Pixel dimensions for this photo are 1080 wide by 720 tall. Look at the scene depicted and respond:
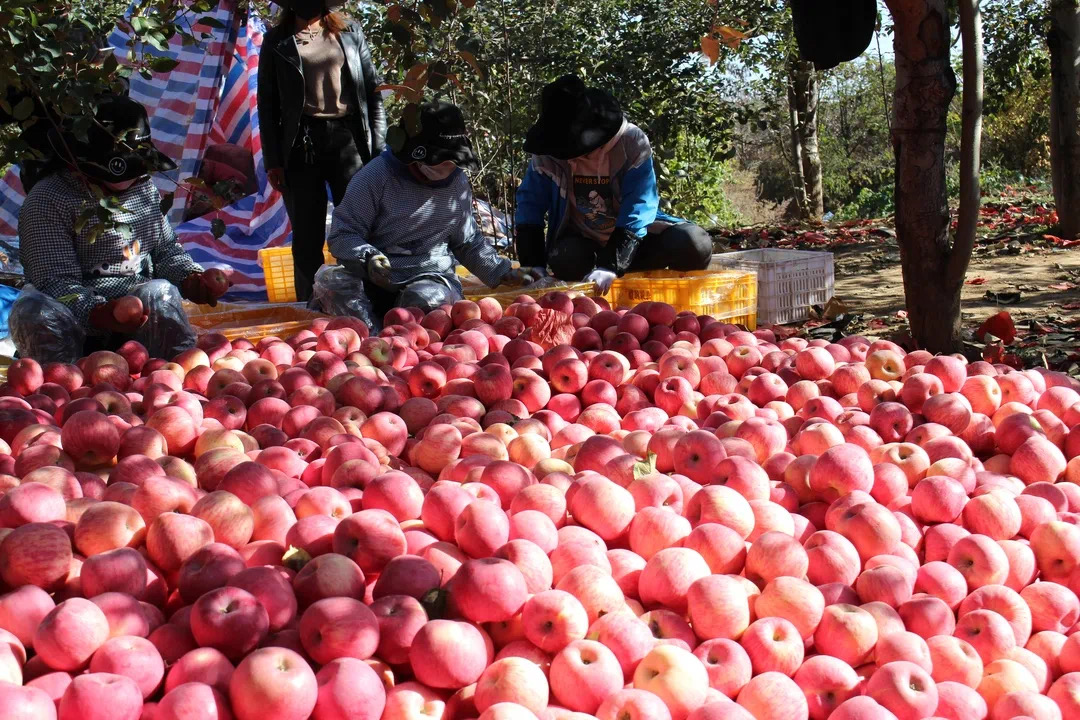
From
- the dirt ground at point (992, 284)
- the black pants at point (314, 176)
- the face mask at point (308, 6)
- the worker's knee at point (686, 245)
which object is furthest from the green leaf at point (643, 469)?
the dirt ground at point (992, 284)

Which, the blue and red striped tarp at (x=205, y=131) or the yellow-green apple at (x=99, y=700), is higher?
the blue and red striped tarp at (x=205, y=131)

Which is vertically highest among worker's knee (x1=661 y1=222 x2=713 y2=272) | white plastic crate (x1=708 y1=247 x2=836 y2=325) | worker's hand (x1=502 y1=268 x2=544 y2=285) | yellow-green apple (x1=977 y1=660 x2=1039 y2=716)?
worker's knee (x1=661 y1=222 x2=713 y2=272)

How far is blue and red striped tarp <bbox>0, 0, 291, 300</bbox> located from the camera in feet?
26.8

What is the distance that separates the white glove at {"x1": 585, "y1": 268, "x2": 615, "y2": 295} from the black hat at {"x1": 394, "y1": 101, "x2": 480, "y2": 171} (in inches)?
33.5

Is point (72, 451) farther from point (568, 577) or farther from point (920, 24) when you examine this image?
point (920, 24)

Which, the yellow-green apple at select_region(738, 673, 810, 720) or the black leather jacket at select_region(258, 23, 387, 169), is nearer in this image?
the yellow-green apple at select_region(738, 673, 810, 720)

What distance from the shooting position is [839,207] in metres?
17.8

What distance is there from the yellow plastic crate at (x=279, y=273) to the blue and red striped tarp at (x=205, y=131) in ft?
2.89

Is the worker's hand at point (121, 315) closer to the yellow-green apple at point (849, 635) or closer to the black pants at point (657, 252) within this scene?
the black pants at point (657, 252)

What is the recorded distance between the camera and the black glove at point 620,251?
5.28 meters

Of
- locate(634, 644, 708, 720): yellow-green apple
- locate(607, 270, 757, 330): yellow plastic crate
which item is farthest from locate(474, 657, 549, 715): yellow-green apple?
locate(607, 270, 757, 330): yellow plastic crate

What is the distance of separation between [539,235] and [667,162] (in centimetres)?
448

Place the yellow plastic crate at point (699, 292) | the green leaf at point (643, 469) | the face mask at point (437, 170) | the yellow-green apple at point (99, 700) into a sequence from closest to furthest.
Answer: the yellow-green apple at point (99, 700) → the green leaf at point (643, 469) → the face mask at point (437, 170) → the yellow plastic crate at point (699, 292)

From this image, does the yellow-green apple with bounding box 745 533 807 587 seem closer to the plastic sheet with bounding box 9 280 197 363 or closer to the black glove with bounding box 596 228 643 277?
the plastic sheet with bounding box 9 280 197 363
